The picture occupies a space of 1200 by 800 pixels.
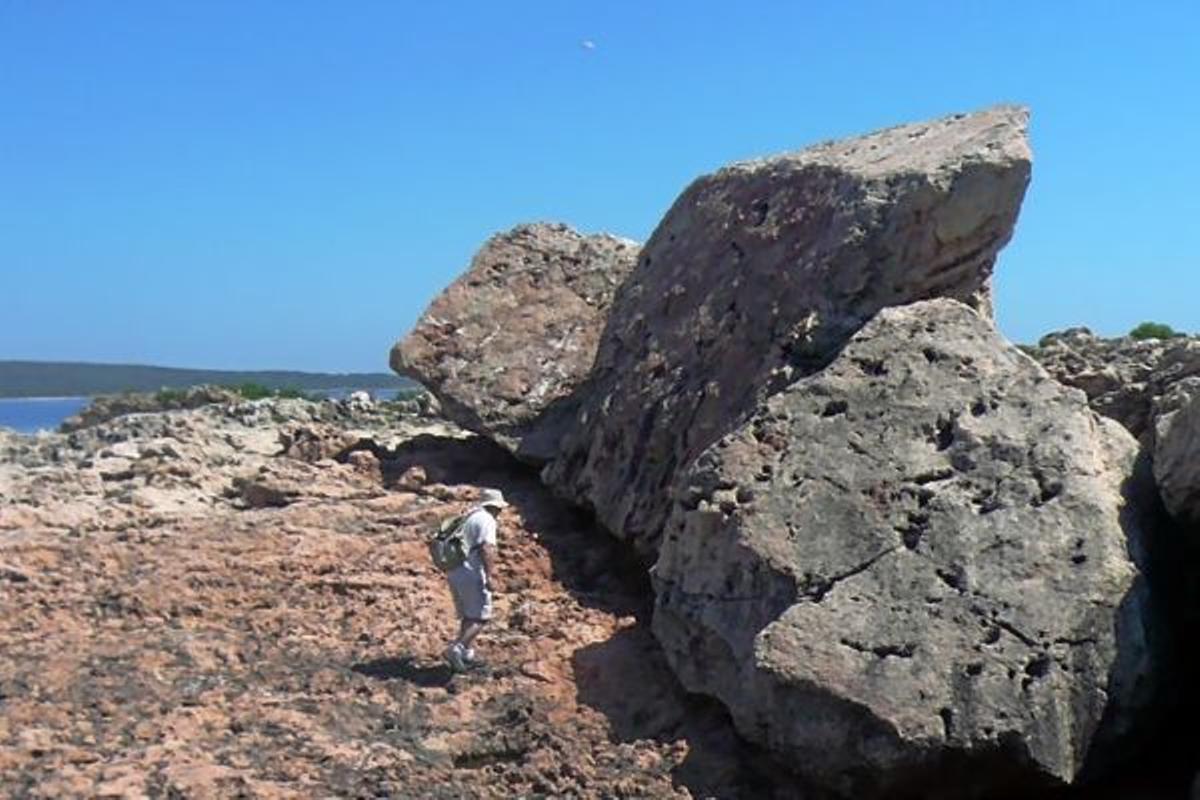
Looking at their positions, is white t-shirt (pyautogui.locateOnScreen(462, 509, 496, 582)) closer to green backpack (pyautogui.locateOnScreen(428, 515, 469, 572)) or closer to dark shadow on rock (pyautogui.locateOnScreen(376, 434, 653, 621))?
green backpack (pyautogui.locateOnScreen(428, 515, 469, 572))

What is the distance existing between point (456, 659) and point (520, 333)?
4.26 m

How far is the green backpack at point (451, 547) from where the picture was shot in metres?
8.37

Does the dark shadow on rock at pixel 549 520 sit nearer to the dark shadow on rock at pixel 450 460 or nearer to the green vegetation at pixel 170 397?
the dark shadow on rock at pixel 450 460

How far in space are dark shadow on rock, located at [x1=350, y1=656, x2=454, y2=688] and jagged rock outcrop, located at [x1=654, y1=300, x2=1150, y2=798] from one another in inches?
46.3

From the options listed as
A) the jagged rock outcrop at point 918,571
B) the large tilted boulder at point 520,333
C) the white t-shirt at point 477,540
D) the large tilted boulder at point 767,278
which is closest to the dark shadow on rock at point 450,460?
the large tilted boulder at point 520,333

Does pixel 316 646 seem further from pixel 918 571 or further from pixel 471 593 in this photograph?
pixel 918 571

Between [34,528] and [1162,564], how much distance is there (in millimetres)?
6890

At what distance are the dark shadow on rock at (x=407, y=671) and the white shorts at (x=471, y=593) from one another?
333 millimetres

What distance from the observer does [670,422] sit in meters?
9.84

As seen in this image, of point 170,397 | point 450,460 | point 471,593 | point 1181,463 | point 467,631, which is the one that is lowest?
point 467,631

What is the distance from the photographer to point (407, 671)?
332 inches

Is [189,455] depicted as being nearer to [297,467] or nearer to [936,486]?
[297,467]

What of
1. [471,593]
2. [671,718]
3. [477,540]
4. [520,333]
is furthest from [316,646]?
[520,333]

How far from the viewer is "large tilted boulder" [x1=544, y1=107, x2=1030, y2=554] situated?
29.6 feet
